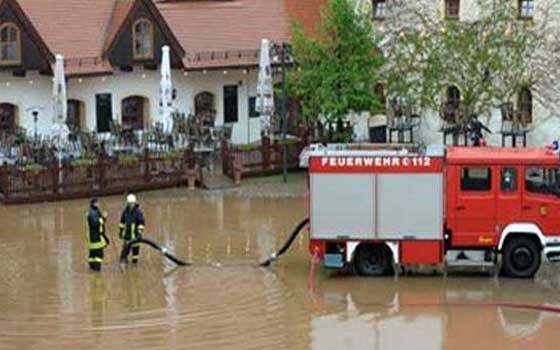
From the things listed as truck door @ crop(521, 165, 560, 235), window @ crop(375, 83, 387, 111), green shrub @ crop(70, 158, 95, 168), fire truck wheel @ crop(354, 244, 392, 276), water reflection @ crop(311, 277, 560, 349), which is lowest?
water reflection @ crop(311, 277, 560, 349)

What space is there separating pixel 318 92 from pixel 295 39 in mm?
1987

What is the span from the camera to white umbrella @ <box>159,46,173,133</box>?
138 feet

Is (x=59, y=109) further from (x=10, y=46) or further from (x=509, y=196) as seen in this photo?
(x=509, y=196)

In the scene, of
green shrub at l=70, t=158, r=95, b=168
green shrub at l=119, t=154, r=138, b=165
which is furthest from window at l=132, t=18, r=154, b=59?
green shrub at l=70, t=158, r=95, b=168

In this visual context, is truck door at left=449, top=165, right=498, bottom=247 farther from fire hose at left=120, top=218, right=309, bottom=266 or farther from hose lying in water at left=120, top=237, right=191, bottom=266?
hose lying in water at left=120, top=237, right=191, bottom=266

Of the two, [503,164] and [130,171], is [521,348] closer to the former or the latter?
[503,164]

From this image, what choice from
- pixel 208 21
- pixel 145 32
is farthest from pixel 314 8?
pixel 145 32

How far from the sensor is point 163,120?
42531mm

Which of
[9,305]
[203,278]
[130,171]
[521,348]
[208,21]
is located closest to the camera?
[521,348]

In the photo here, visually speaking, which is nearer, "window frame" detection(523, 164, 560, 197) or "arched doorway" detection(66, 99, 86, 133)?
"window frame" detection(523, 164, 560, 197)

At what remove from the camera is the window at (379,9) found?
46750mm

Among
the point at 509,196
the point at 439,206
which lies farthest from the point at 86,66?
the point at 509,196

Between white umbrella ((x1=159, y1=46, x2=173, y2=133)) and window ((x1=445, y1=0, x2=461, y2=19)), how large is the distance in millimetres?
9655

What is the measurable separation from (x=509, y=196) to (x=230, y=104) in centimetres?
2169
